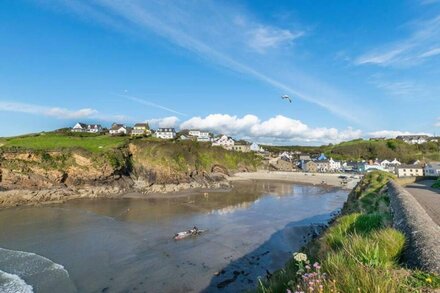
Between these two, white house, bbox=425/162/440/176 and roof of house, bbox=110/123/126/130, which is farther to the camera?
roof of house, bbox=110/123/126/130

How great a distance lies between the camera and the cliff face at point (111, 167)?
49.8 m

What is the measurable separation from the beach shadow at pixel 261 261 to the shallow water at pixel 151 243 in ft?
0.19

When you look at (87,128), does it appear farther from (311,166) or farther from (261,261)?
(261,261)

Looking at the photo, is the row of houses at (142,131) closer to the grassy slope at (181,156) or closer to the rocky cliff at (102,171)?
the grassy slope at (181,156)

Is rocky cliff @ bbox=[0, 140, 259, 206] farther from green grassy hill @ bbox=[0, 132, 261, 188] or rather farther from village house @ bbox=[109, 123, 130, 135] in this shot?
village house @ bbox=[109, 123, 130, 135]

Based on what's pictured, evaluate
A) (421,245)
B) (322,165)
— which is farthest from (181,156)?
(421,245)

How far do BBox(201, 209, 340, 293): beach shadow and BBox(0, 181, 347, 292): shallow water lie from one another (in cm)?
6

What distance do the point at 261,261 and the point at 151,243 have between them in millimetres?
9176

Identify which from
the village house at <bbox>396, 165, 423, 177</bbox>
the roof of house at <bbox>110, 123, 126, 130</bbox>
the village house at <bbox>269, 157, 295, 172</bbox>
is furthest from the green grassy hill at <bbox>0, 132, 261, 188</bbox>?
the village house at <bbox>396, 165, 423, 177</bbox>

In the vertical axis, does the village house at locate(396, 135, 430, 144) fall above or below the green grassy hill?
above

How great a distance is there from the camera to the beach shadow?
16953 millimetres

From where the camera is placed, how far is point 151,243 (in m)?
24.7

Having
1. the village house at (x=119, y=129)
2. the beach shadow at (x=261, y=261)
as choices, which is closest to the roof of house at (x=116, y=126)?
the village house at (x=119, y=129)

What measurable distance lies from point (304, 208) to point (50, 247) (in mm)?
30664
